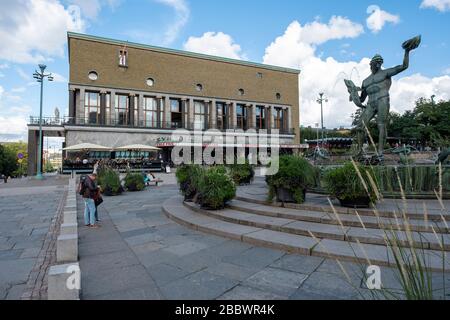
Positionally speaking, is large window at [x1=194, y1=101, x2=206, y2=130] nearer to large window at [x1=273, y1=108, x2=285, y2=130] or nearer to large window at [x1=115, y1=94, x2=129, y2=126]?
large window at [x1=115, y1=94, x2=129, y2=126]

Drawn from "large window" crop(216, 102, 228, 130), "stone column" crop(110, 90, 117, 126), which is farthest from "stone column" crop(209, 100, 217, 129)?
"stone column" crop(110, 90, 117, 126)

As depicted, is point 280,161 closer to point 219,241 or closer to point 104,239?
point 219,241

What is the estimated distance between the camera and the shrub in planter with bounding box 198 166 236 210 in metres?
7.57

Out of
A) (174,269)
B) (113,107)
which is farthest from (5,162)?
(174,269)

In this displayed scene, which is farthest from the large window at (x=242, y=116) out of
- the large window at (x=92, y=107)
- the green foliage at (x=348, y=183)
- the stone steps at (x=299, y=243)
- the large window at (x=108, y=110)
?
the green foliage at (x=348, y=183)

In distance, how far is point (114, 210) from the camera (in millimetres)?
9695

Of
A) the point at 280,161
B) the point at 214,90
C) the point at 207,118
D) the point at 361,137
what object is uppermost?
the point at 214,90

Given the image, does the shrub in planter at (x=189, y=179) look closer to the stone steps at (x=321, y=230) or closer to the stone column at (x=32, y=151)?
the stone steps at (x=321, y=230)

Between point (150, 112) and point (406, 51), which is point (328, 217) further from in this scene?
point (150, 112)

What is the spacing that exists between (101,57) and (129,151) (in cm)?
1285

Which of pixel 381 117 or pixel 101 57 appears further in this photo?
pixel 101 57

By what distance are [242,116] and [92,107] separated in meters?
22.6

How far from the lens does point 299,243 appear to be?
4.84m
